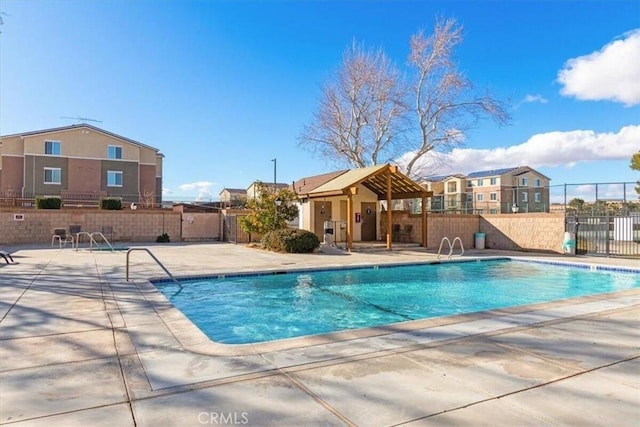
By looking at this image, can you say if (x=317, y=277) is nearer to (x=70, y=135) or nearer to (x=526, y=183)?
(x=70, y=135)

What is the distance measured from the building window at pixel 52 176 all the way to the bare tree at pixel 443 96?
27.4 m

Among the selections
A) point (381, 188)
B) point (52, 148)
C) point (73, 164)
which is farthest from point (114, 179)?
point (381, 188)

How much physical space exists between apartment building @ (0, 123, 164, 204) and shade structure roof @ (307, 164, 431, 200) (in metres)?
18.0

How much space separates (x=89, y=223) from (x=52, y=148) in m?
17.3

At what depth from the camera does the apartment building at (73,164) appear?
3192 cm

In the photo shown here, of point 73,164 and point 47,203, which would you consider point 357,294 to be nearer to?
point 47,203

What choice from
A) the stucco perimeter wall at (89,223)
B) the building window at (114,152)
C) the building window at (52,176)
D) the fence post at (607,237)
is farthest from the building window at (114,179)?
the fence post at (607,237)

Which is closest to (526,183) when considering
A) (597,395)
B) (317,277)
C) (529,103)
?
(529,103)

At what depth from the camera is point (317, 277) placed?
1074 centimetres

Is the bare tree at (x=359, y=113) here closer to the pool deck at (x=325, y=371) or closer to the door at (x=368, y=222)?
the door at (x=368, y=222)

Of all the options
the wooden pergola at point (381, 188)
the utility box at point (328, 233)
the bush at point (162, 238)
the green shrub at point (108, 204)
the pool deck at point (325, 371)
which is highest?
the wooden pergola at point (381, 188)

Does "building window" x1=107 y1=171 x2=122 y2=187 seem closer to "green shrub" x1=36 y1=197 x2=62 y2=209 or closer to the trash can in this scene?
"green shrub" x1=36 y1=197 x2=62 y2=209

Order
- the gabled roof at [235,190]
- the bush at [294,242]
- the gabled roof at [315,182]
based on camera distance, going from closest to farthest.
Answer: the bush at [294,242]
the gabled roof at [315,182]
the gabled roof at [235,190]

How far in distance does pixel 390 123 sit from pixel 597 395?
74.9 ft
